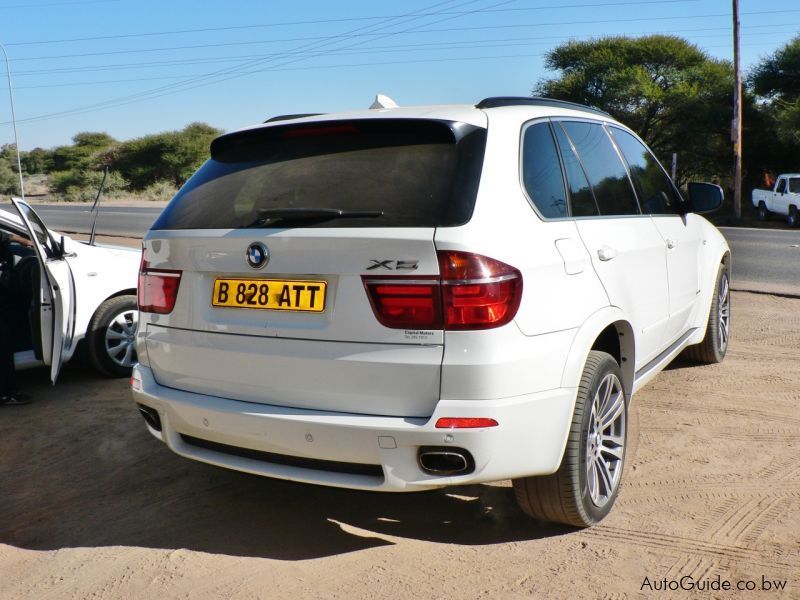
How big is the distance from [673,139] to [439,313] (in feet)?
120

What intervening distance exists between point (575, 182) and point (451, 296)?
3.86 feet

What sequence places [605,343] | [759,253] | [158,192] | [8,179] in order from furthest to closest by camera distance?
[8,179] → [158,192] → [759,253] → [605,343]

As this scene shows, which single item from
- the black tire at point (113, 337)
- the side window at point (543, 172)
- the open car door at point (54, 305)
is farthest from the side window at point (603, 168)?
the black tire at point (113, 337)

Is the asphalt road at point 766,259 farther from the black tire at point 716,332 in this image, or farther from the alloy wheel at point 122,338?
the alloy wheel at point 122,338

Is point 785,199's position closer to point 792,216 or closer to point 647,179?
point 792,216

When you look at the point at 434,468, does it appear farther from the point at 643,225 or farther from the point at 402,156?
the point at 643,225

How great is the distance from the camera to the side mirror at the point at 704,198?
5.15 m

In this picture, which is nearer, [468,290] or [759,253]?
[468,290]

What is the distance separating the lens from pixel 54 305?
5227mm

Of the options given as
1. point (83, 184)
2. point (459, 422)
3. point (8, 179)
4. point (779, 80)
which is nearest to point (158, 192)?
point (83, 184)

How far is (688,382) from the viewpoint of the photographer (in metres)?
5.77

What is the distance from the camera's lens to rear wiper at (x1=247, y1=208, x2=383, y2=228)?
117 inches

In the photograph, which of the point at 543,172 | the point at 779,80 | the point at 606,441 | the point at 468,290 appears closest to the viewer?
the point at 468,290

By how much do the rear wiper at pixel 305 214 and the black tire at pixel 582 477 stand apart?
43.6 inches
